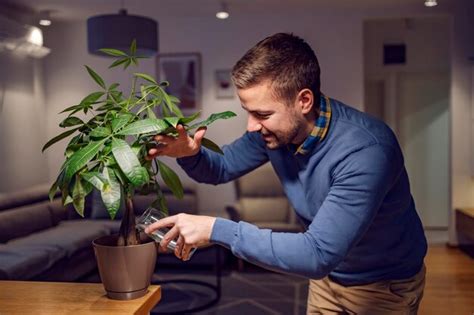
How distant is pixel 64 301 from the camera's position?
48.5 inches

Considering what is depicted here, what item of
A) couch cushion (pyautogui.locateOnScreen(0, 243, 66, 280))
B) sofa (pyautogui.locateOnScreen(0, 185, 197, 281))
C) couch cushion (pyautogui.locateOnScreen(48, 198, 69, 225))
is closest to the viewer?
couch cushion (pyautogui.locateOnScreen(0, 243, 66, 280))

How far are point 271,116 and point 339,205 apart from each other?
0.97 feet

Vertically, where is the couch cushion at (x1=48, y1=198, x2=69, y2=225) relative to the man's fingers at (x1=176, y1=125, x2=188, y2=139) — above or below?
below

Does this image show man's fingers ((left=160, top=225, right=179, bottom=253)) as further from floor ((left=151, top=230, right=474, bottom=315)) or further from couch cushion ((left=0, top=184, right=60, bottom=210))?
couch cushion ((left=0, top=184, right=60, bottom=210))

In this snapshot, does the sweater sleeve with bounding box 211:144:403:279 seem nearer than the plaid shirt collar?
Yes

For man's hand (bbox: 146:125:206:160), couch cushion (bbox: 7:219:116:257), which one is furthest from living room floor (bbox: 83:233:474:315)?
man's hand (bbox: 146:125:206:160)

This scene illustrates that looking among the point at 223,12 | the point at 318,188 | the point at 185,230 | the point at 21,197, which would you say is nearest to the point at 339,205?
the point at 318,188

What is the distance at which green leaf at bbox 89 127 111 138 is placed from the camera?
115 cm

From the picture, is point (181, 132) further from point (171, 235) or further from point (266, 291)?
point (266, 291)

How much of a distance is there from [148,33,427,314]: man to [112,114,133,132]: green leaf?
10cm

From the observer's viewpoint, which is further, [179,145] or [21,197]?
[21,197]

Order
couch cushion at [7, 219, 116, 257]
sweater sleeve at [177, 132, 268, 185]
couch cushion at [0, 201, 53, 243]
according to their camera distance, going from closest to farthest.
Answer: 1. sweater sleeve at [177, 132, 268, 185]
2. couch cushion at [7, 219, 116, 257]
3. couch cushion at [0, 201, 53, 243]

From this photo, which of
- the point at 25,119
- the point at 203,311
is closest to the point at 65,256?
the point at 203,311

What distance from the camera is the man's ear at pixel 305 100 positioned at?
1281 mm
